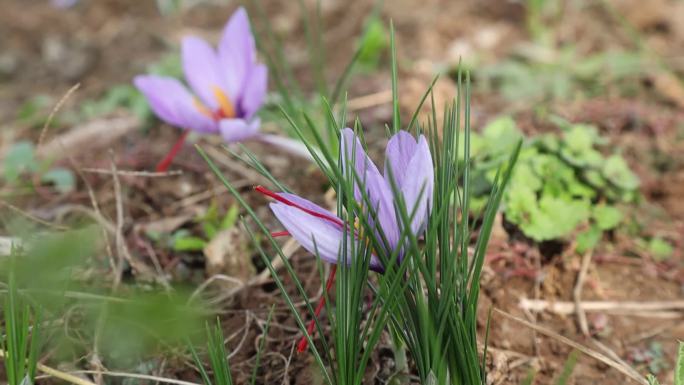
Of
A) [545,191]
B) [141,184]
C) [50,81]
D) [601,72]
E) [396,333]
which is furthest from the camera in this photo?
[50,81]

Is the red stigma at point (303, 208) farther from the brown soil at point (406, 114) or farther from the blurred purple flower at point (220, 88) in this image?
the blurred purple flower at point (220, 88)

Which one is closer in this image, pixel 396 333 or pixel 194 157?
pixel 396 333

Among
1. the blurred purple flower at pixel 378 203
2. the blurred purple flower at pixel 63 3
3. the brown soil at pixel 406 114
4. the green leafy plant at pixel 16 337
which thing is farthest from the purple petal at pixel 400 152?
the blurred purple flower at pixel 63 3

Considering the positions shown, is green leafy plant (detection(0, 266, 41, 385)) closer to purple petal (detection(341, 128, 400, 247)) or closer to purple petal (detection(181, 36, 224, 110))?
purple petal (detection(341, 128, 400, 247))

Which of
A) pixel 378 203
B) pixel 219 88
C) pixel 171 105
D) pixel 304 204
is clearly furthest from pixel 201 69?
pixel 378 203

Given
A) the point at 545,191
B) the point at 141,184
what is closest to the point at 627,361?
the point at 545,191

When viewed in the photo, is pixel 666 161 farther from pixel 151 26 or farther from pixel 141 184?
pixel 151 26

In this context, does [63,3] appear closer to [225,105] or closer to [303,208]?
[225,105]
